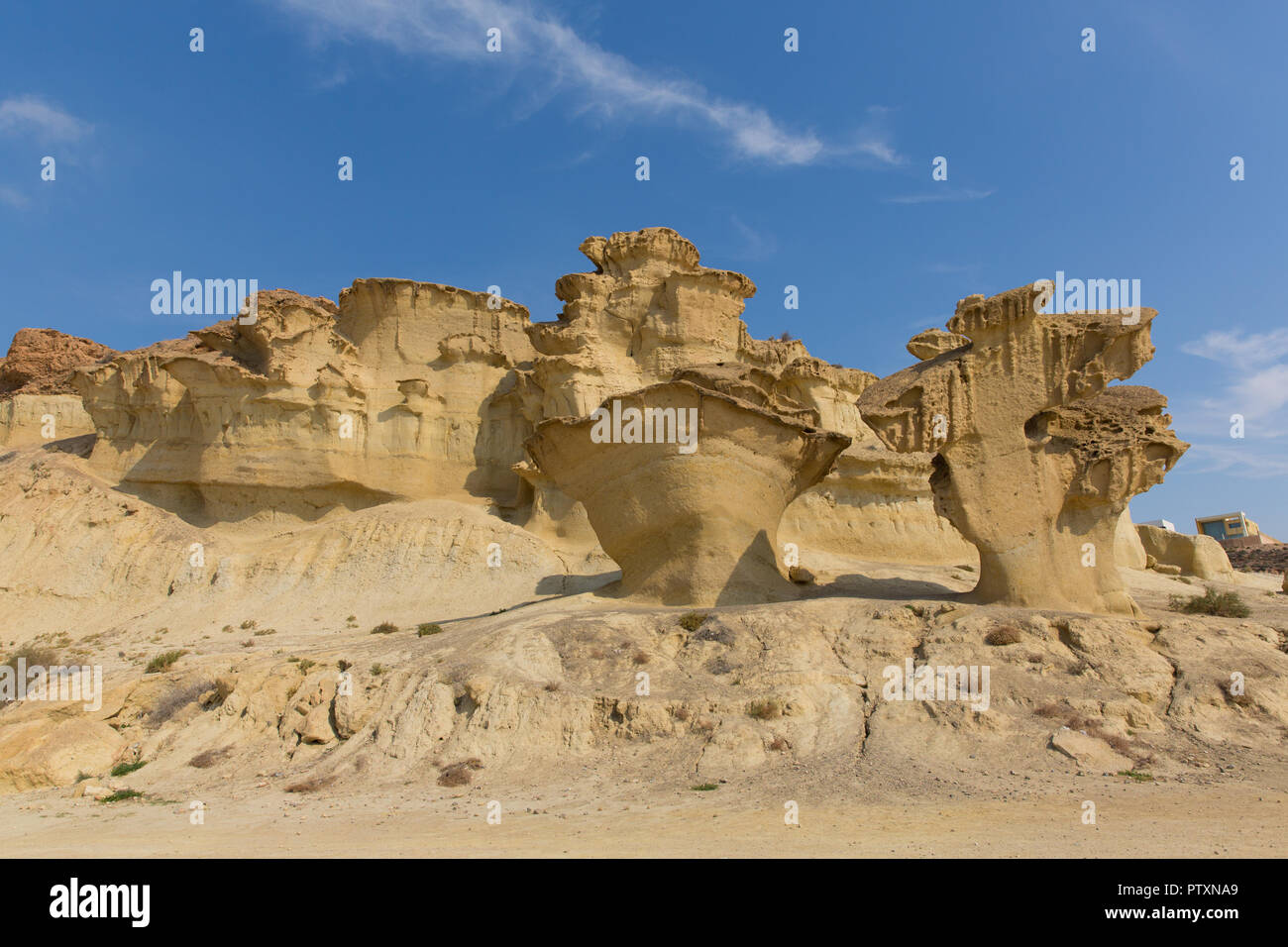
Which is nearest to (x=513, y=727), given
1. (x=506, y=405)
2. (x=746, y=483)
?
(x=746, y=483)

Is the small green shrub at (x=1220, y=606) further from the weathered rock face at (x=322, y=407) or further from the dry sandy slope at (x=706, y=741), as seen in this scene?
the weathered rock face at (x=322, y=407)

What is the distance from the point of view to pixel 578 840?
7.58 m

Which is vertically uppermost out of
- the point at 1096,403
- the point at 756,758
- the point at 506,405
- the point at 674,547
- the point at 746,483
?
the point at 506,405

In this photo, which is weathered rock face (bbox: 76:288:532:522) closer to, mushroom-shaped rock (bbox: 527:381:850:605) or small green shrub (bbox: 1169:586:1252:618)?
mushroom-shaped rock (bbox: 527:381:850:605)

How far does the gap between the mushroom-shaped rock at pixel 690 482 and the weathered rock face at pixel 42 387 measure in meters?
28.3

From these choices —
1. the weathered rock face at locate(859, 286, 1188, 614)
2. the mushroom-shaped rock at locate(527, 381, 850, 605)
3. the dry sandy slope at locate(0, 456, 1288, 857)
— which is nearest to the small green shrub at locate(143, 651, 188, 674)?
the dry sandy slope at locate(0, 456, 1288, 857)

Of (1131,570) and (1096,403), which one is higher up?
(1096,403)

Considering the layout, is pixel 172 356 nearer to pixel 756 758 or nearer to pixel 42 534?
pixel 42 534

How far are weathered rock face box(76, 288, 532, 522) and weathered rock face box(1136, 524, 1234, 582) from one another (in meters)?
24.1

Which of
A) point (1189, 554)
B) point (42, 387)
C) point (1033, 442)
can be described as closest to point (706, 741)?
point (1033, 442)

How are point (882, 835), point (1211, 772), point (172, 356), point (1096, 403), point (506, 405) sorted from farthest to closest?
point (506, 405) → point (172, 356) → point (1096, 403) → point (1211, 772) → point (882, 835)

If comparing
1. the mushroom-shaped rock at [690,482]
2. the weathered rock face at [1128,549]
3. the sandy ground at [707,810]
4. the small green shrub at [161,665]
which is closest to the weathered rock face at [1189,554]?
the weathered rock face at [1128,549]

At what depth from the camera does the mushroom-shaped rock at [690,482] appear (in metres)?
17.4

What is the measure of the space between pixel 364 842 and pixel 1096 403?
15072 millimetres
